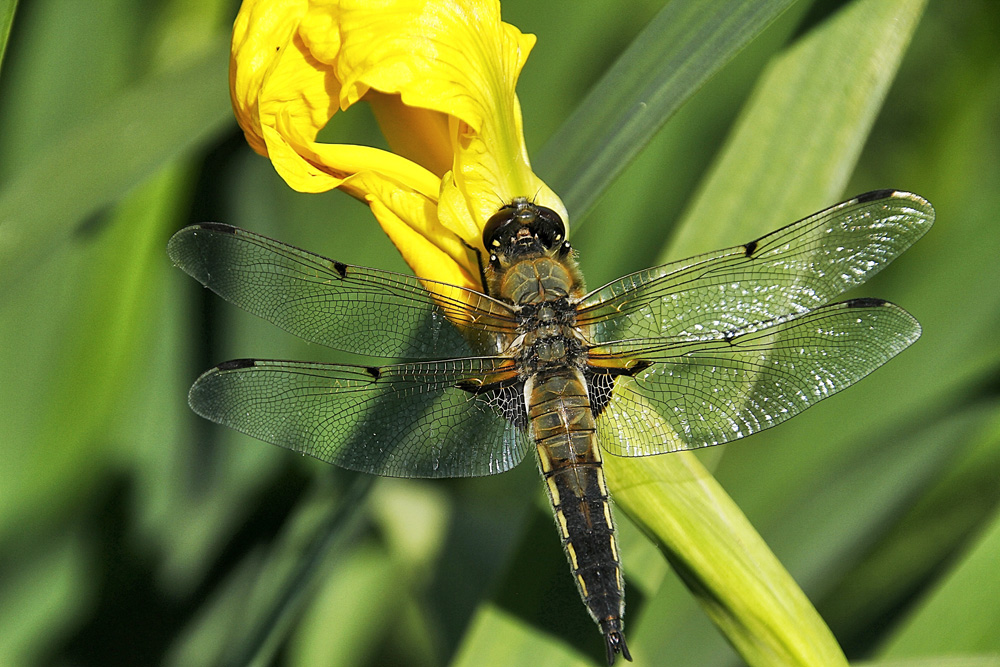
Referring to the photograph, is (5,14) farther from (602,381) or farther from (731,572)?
(731,572)

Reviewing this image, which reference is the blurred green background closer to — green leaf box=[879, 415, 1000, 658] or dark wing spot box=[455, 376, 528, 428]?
green leaf box=[879, 415, 1000, 658]

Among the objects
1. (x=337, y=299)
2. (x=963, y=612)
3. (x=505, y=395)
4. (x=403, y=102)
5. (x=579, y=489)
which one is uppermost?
(x=403, y=102)

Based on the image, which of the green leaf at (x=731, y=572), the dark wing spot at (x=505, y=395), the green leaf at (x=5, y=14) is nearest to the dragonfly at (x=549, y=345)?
the dark wing spot at (x=505, y=395)

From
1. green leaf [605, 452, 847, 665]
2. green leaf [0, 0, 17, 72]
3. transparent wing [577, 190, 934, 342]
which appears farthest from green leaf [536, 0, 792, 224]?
green leaf [0, 0, 17, 72]

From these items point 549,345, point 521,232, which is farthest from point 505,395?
point 521,232

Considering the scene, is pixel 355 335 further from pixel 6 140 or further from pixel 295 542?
pixel 6 140

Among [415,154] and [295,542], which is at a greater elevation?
[415,154]

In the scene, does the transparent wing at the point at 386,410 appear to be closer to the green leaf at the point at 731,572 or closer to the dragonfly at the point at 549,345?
A: the dragonfly at the point at 549,345

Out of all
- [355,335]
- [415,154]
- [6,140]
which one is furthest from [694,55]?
[6,140]
